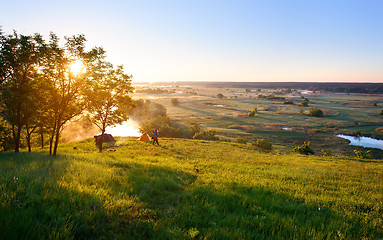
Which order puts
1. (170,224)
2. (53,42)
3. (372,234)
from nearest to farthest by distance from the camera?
(170,224)
(372,234)
(53,42)

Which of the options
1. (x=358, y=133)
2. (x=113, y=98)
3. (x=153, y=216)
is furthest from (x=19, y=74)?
(x=358, y=133)

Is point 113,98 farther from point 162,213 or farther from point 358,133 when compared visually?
point 358,133

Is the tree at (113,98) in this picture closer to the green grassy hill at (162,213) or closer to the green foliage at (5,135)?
the green foliage at (5,135)

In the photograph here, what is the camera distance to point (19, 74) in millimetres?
16219

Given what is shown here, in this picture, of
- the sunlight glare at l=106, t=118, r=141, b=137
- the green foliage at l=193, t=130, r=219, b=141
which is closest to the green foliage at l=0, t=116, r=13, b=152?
the sunlight glare at l=106, t=118, r=141, b=137

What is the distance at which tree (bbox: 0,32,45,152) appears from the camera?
50.3 feet

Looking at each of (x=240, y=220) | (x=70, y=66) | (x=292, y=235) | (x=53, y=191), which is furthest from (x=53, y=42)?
(x=292, y=235)

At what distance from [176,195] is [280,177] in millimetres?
7969

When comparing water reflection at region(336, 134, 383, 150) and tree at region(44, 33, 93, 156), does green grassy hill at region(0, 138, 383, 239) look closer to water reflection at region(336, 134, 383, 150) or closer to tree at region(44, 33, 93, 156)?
tree at region(44, 33, 93, 156)

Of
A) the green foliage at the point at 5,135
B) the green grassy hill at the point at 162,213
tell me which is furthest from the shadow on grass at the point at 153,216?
the green foliage at the point at 5,135

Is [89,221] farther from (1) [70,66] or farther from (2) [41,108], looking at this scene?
(2) [41,108]

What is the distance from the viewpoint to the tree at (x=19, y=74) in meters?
15.3

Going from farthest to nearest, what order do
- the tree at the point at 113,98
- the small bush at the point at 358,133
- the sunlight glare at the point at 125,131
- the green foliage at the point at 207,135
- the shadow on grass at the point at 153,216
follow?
the sunlight glare at the point at 125,131 < the small bush at the point at 358,133 < the green foliage at the point at 207,135 < the tree at the point at 113,98 < the shadow on grass at the point at 153,216

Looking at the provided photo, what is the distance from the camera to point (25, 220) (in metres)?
3.27
